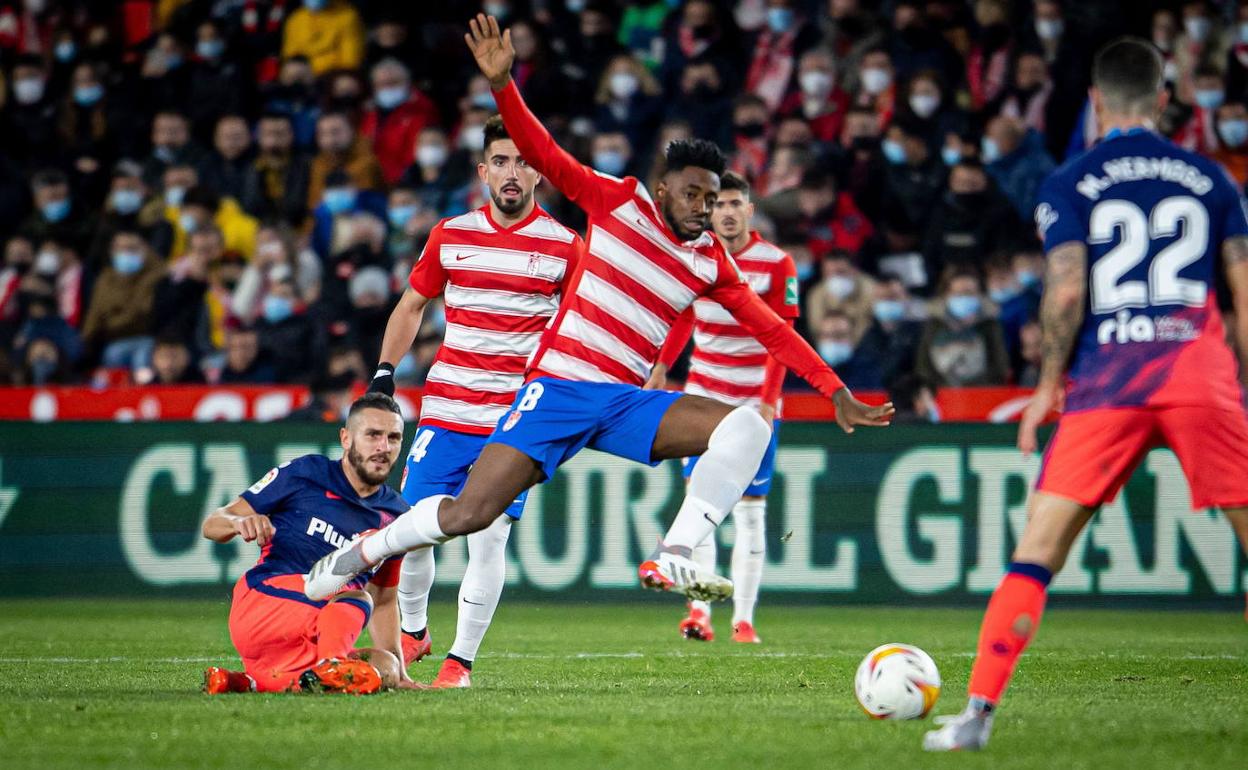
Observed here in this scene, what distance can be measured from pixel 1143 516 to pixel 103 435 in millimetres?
7253

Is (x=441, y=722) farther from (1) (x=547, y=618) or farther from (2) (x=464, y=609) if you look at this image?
(1) (x=547, y=618)

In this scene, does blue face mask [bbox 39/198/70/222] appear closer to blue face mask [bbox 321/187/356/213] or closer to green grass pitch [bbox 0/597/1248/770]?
blue face mask [bbox 321/187/356/213]

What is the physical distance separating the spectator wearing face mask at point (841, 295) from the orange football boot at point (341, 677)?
7.90m

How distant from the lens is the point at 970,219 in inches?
578

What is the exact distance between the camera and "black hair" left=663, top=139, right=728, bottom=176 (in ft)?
21.7

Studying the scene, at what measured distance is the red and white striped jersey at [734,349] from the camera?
10.1 metres

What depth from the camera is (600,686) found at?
722cm

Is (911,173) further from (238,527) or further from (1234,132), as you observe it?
(238,527)

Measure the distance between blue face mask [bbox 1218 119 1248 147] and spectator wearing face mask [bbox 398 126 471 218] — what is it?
254 inches

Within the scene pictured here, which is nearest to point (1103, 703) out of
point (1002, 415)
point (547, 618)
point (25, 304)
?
point (547, 618)

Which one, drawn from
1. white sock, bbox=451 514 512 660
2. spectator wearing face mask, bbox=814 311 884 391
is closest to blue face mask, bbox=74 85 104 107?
spectator wearing face mask, bbox=814 311 884 391

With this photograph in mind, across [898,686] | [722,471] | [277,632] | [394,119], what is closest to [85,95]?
[394,119]

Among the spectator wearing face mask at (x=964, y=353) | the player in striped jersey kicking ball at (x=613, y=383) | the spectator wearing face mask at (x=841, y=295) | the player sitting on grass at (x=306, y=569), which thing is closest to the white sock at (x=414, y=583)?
the player sitting on grass at (x=306, y=569)

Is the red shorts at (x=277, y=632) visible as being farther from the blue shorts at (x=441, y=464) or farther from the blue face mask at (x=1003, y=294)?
the blue face mask at (x=1003, y=294)
